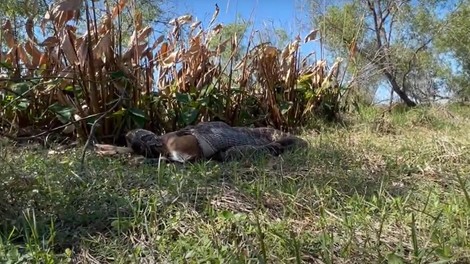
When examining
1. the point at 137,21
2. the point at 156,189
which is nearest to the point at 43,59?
the point at 137,21

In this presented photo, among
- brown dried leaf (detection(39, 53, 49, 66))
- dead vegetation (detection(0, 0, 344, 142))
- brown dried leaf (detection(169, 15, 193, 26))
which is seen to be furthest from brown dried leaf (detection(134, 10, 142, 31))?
brown dried leaf (detection(39, 53, 49, 66))

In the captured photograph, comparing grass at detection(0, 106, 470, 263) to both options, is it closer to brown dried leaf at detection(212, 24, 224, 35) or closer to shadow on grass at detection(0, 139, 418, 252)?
shadow on grass at detection(0, 139, 418, 252)

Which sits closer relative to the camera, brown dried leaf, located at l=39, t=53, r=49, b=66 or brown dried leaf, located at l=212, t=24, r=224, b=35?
brown dried leaf, located at l=39, t=53, r=49, b=66

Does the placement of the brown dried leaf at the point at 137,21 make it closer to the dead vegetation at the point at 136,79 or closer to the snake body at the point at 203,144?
the dead vegetation at the point at 136,79

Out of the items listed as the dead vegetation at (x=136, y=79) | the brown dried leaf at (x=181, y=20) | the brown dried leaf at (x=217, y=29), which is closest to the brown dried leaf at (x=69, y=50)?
the dead vegetation at (x=136, y=79)

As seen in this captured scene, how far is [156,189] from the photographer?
1.11m

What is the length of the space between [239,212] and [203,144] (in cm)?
70

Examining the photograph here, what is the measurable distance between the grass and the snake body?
17 cm

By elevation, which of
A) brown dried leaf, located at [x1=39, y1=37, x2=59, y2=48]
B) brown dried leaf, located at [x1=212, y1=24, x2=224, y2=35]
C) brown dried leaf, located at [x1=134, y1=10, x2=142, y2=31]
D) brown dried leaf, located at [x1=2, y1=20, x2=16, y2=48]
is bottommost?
brown dried leaf, located at [x1=39, y1=37, x2=59, y2=48]

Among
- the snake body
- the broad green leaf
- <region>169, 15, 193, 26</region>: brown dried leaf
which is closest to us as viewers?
the snake body

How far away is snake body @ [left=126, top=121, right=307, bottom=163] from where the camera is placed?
1.64 m

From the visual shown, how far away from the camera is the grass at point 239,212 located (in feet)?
2.55

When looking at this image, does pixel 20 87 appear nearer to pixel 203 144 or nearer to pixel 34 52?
pixel 34 52

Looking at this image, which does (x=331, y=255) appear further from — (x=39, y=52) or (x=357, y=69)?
(x=357, y=69)
